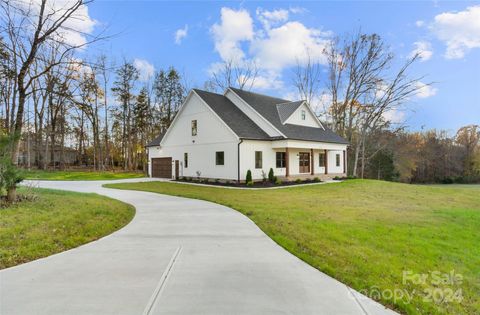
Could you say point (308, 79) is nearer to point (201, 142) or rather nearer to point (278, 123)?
point (278, 123)

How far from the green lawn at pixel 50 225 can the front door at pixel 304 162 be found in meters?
15.8

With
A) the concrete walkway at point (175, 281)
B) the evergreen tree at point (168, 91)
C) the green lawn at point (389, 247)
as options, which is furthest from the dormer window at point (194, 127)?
the concrete walkway at point (175, 281)

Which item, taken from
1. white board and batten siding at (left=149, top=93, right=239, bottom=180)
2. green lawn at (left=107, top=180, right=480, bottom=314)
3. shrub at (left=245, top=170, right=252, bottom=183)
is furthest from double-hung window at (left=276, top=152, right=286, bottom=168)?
green lawn at (left=107, top=180, right=480, bottom=314)

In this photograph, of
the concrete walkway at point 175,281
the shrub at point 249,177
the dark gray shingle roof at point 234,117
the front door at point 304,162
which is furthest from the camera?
the front door at point 304,162

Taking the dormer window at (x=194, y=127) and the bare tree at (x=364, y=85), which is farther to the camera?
the bare tree at (x=364, y=85)

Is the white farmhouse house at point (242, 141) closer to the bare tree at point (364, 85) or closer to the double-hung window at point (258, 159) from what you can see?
the double-hung window at point (258, 159)

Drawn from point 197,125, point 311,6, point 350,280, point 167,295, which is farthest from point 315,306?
point 197,125

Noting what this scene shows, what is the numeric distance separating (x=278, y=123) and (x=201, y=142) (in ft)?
20.5

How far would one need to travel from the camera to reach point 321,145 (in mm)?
21891

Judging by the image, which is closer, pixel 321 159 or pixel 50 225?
pixel 50 225

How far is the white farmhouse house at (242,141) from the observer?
18719mm

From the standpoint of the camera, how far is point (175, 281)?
339cm

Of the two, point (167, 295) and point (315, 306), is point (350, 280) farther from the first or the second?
point (167, 295)

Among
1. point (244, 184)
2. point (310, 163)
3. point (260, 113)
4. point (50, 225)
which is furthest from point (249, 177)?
point (50, 225)
